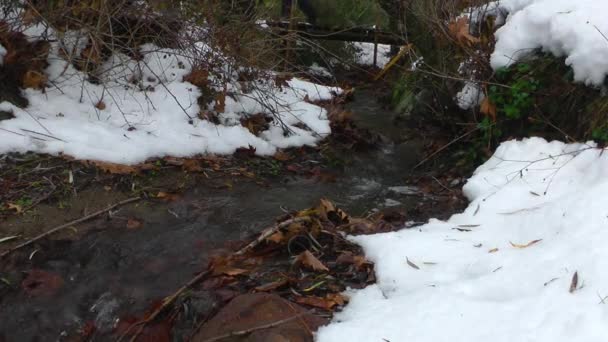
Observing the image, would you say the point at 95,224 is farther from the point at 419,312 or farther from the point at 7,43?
the point at 419,312

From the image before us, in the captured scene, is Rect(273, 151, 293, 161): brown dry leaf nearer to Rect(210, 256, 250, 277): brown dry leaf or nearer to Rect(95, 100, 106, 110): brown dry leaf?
Rect(95, 100, 106, 110): brown dry leaf

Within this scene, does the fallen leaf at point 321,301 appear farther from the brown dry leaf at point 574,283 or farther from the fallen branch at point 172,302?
the brown dry leaf at point 574,283

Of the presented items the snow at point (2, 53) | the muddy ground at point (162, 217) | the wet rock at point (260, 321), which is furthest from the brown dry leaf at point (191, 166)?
the wet rock at point (260, 321)

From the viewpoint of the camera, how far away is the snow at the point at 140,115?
3.87m

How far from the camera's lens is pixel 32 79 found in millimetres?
4180

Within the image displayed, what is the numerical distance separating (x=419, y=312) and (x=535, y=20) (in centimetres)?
300

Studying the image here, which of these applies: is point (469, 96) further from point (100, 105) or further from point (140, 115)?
point (100, 105)

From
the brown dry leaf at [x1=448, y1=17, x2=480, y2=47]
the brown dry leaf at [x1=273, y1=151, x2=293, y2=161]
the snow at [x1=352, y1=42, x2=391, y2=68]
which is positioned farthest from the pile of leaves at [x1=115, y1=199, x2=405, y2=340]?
the snow at [x1=352, y1=42, x2=391, y2=68]

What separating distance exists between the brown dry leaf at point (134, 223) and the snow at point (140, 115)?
713 mm

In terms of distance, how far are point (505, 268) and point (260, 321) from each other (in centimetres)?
112

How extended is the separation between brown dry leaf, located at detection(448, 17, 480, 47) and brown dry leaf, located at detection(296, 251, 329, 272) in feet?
9.20

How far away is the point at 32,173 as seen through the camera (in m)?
3.54

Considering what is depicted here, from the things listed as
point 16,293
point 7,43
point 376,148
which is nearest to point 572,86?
point 376,148

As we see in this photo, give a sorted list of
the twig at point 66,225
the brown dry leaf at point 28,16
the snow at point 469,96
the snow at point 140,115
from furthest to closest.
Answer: the snow at point 469,96 → the brown dry leaf at point 28,16 → the snow at point 140,115 → the twig at point 66,225
